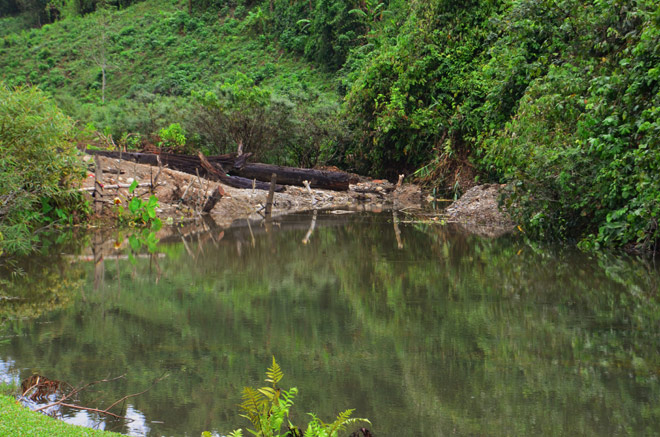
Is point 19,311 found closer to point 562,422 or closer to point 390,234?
point 562,422

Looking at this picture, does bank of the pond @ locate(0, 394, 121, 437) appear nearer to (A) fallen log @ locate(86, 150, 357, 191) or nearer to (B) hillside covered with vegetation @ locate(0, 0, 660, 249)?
(B) hillside covered with vegetation @ locate(0, 0, 660, 249)

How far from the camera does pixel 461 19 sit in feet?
92.2

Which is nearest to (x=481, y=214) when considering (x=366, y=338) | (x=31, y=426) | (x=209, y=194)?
(x=209, y=194)

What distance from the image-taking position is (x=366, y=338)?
A: 7137 mm

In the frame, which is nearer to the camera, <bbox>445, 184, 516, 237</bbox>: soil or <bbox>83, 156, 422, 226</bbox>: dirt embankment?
<bbox>445, 184, 516, 237</bbox>: soil

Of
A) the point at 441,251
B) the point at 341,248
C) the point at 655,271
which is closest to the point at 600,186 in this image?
the point at 655,271

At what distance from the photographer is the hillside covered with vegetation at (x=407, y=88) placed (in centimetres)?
1208

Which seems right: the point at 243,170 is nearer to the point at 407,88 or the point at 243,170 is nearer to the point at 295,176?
the point at 295,176

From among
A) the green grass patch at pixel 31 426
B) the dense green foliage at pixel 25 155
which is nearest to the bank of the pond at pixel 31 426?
the green grass patch at pixel 31 426

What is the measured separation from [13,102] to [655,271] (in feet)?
40.0

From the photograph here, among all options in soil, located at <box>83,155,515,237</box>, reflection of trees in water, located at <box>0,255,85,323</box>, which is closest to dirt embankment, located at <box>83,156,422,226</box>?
soil, located at <box>83,155,515,237</box>

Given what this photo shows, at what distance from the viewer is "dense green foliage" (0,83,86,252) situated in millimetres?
11992

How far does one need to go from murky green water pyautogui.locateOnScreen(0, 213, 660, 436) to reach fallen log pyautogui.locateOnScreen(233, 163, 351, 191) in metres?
16.0

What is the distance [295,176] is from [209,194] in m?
5.36
